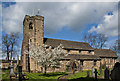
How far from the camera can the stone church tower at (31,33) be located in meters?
25.8

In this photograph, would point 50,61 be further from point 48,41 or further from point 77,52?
point 77,52

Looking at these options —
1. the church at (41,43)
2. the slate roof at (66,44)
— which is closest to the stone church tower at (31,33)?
the church at (41,43)

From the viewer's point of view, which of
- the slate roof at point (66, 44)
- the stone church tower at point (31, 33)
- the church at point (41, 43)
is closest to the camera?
the church at point (41, 43)

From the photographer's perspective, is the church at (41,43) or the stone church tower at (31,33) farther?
the stone church tower at (31,33)

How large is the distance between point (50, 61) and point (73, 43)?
15.1 m

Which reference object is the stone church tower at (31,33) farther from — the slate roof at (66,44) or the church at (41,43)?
the slate roof at (66,44)

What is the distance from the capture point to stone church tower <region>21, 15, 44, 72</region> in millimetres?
25750

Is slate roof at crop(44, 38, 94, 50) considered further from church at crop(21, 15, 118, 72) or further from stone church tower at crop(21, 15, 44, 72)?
stone church tower at crop(21, 15, 44, 72)

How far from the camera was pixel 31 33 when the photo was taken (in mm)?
26484

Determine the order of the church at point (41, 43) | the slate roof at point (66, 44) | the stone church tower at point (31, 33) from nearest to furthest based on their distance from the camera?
1. the church at point (41, 43)
2. the stone church tower at point (31, 33)
3. the slate roof at point (66, 44)

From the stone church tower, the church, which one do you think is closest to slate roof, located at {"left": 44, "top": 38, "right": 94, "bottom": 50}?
the church

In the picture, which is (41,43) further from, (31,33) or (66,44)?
(66,44)

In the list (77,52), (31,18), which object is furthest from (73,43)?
(31,18)

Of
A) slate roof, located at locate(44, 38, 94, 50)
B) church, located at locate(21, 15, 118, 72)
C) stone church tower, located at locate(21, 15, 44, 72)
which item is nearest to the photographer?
church, located at locate(21, 15, 118, 72)
